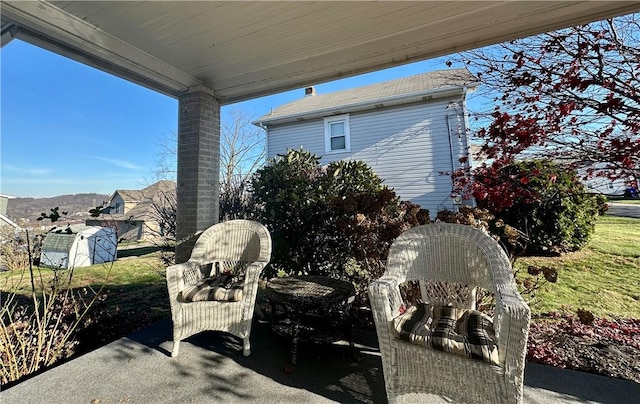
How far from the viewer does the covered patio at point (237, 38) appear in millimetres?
2170

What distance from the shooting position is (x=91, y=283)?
470cm

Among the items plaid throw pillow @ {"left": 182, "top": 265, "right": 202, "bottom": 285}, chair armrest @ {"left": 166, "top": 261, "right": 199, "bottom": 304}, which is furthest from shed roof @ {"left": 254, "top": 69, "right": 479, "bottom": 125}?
chair armrest @ {"left": 166, "top": 261, "right": 199, "bottom": 304}

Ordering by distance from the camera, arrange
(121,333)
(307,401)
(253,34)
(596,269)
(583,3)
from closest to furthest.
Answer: (307,401), (583,3), (253,34), (121,333), (596,269)

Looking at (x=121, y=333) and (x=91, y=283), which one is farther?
(x=91, y=283)

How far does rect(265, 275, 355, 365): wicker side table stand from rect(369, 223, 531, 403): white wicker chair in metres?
0.56

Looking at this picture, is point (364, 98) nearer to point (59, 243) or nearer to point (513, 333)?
point (513, 333)

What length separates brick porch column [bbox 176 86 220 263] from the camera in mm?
3422

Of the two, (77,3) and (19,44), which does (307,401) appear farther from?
(19,44)

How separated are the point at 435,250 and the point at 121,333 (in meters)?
3.25

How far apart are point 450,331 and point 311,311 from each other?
1072 millimetres

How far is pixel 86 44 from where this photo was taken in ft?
8.21

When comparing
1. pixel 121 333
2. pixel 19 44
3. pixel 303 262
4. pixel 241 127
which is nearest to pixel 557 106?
pixel 303 262

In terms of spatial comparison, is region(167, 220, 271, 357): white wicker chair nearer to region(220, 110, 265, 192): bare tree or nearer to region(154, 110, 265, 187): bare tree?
region(154, 110, 265, 187): bare tree

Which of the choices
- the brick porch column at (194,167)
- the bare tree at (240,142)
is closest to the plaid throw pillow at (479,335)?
the brick porch column at (194,167)
